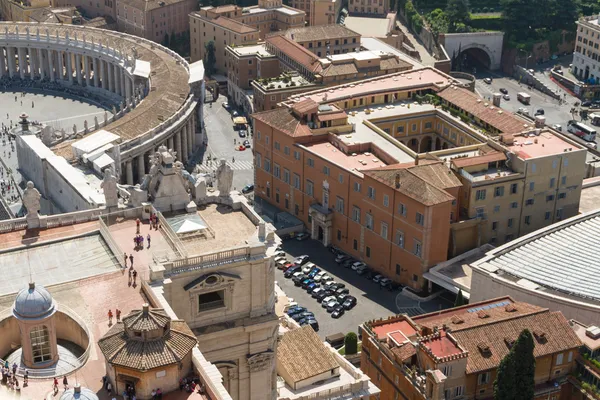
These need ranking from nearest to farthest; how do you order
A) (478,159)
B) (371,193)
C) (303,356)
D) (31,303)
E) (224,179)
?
(31,303) → (224,179) → (303,356) → (371,193) → (478,159)

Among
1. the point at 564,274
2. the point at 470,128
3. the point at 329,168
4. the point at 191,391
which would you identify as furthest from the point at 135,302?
the point at 470,128

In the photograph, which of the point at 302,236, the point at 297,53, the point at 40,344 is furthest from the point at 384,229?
the point at 40,344

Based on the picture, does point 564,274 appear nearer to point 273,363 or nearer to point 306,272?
point 306,272

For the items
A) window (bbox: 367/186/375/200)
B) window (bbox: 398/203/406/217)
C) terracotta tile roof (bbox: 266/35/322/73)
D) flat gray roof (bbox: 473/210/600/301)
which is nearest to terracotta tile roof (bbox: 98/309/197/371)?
flat gray roof (bbox: 473/210/600/301)

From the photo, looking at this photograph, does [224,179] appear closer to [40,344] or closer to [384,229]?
[40,344]

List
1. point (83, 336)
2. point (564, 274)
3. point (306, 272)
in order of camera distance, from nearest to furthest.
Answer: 1. point (83, 336)
2. point (564, 274)
3. point (306, 272)

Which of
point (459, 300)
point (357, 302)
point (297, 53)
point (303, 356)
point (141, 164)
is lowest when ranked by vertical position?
point (357, 302)
